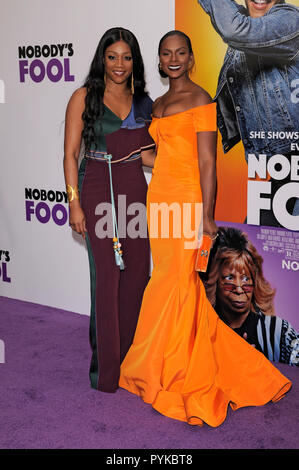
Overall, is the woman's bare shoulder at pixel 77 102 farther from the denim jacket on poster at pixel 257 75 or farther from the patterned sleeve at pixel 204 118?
the denim jacket on poster at pixel 257 75

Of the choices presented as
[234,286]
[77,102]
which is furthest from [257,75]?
[234,286]

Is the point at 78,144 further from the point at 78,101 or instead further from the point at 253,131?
the point at 253,131

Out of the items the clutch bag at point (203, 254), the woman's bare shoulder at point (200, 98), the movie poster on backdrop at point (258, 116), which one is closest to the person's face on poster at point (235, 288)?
the movie poster on backdrop at point (258, 116)

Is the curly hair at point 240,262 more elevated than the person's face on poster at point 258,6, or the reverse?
the person's face on poster at point 258,6

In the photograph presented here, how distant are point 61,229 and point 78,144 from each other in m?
1.50

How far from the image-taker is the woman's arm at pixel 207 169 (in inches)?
99.7

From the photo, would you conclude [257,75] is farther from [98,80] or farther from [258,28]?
[98,80]

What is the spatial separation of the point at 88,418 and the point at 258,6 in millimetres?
2243

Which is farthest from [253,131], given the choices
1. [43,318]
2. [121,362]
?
[43,318]

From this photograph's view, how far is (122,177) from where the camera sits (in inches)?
109

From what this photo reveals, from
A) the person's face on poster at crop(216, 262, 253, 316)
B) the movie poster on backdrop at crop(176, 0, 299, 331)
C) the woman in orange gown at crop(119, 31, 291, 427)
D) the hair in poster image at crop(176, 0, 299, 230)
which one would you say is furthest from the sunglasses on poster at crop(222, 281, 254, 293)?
the woman in orange gown at crop(119, 31, 291, 427)

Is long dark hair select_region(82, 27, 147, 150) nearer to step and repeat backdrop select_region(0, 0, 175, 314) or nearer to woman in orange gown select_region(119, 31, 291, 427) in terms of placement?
woman in orange gown select_region(119, 31, 291, 427)

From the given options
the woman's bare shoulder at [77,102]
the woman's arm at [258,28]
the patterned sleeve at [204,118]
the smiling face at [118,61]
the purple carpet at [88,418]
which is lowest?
the purple carpet at [88,418]

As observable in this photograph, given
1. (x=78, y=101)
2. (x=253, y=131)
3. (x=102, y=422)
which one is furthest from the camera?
(x=253, y=131)
